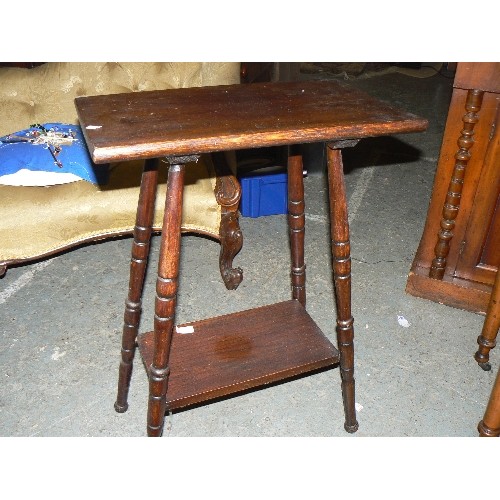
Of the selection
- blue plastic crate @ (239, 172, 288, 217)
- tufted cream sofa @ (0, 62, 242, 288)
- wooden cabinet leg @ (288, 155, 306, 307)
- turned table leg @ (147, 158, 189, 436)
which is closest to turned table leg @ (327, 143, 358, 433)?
wooden cabinet leg @ (288, 155, 306, 307)

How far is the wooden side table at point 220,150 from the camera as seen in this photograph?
1196mm

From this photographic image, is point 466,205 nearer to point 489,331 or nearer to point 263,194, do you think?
point 489,331

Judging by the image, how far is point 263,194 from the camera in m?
3.16

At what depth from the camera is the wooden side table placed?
1196 millimetres

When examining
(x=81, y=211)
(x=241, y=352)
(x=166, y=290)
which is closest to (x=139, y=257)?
(x=166, y=290)

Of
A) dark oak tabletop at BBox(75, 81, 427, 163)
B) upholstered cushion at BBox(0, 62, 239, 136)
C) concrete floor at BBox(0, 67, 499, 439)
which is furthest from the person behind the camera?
upholstered cushion at BBox(0, 62, 239, 136)

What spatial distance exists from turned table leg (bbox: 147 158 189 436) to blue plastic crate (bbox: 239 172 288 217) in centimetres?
177

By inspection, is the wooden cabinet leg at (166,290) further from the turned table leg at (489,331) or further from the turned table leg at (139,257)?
the turned table leg at (489,331)

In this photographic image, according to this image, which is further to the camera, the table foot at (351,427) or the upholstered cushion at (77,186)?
the upholstered cushion at (77,186)

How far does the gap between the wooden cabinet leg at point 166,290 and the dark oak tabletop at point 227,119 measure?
95mm

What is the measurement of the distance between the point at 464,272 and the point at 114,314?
63.9 inches

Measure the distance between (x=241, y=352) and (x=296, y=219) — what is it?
0.50 metres

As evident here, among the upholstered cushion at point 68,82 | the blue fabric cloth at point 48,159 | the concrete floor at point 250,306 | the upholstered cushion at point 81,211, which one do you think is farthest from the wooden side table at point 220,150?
the upholstered cushion at point 68,82

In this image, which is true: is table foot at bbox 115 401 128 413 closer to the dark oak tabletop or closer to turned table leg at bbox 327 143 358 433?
turned table leg at bbox 327 143 358 433
